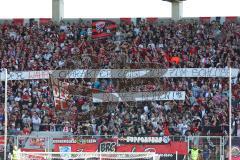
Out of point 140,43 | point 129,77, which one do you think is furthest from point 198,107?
point 140,43

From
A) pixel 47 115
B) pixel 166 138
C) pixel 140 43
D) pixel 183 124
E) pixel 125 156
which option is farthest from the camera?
pixel 140 43

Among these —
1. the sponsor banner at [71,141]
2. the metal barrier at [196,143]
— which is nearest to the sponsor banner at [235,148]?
the metal barrier at [196,143]

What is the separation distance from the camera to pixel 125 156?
2769 centimetres

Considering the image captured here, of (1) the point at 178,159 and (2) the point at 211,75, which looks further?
(2) the point at 211,75

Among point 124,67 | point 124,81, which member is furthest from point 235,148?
point 124,67

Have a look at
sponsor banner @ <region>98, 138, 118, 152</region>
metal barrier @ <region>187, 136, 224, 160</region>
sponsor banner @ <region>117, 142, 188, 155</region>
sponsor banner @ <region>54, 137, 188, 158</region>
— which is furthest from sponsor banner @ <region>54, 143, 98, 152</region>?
metal barrier @ <region>187, 136, 224, 160</region>

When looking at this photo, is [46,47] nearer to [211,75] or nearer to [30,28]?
[30,28]

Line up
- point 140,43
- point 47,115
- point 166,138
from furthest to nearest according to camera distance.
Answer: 1. point 140,43
2. point 47,115
3. point 166,138

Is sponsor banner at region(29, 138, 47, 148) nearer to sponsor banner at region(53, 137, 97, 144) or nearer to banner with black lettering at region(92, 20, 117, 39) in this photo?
sponsor banner at region(53, 137, 97, 144)

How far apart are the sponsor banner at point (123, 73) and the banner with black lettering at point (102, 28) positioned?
461 centimetres

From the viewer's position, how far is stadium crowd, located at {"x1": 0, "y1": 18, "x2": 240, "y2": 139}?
33250mm

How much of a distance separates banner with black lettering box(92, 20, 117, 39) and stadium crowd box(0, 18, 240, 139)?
1.05ft

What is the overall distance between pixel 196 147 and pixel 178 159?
84 centimetres

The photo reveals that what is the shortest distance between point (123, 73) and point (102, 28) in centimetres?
593
